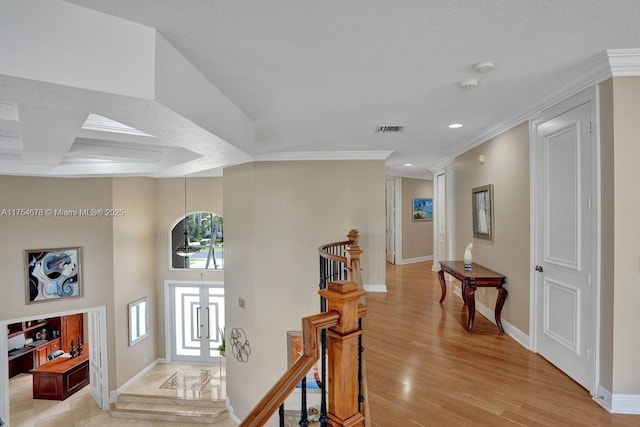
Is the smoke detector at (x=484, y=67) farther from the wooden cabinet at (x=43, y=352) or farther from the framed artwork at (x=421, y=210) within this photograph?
the wooden cabinet at (x=43, y=352)

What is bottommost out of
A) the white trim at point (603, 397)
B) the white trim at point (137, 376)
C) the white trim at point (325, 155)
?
the white trim at point (137, 376)

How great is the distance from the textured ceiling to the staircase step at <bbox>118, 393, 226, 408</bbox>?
610 centimetres

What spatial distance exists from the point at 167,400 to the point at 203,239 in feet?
11.8

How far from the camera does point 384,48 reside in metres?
2.07

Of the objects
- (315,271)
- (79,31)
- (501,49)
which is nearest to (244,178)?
(315,271)

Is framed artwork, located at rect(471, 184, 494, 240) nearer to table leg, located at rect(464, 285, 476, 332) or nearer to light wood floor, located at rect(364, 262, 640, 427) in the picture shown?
table leg, located at rect(464, 285, 476, 332)

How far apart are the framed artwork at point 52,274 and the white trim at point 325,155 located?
4342 mm

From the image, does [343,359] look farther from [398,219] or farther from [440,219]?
[398,219]

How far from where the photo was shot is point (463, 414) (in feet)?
7.23

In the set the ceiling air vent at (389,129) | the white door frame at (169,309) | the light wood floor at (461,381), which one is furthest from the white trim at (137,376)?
the ceiling air vent at (389,129)

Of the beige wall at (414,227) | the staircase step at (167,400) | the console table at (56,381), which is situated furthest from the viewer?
the beige wall at (414,227)

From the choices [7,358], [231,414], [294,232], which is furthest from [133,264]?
[294,232]

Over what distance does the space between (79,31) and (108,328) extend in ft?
22.5

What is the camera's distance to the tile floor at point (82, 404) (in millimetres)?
6428
